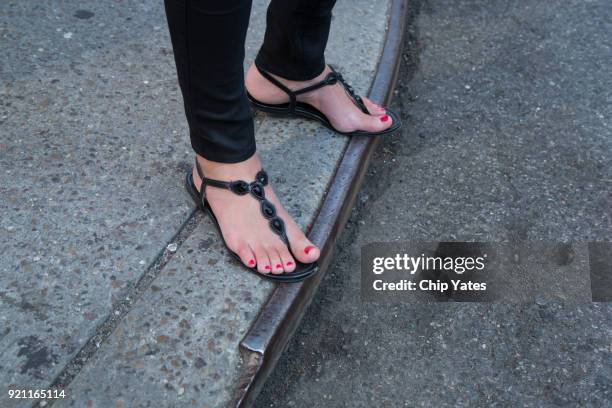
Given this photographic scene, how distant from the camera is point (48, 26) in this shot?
87.1 inches

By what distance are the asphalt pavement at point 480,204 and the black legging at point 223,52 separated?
0.49 m

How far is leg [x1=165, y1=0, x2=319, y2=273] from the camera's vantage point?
1316 millimetres

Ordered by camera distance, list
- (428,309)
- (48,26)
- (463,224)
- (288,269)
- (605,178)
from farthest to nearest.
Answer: (48,26), (605,178), (463,224), (428,309), (288,269)

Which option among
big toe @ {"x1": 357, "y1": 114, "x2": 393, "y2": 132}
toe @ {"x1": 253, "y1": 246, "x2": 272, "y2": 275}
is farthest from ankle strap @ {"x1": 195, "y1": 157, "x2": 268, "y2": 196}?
big toe @ {"x1": 357, "y1": 114, "x2": 393, "y2": 132}

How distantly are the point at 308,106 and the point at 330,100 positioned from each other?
0.08 m

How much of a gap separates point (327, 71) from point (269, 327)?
862 millimetres

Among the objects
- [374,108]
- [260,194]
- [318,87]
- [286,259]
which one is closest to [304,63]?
[318,87]

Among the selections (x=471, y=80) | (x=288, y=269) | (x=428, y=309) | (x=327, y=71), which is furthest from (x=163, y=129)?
(x=471, y=80)

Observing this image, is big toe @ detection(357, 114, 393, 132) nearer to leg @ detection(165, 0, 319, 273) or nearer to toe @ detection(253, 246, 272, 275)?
leg @ detection(165, 0, 319, 273)

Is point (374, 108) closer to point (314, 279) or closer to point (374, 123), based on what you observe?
point (374, 123)

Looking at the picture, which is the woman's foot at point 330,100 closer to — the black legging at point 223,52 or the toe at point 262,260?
the black legging at point 223,52

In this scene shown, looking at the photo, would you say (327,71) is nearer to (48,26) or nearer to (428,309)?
(428,309)

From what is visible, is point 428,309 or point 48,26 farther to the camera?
point 48,26

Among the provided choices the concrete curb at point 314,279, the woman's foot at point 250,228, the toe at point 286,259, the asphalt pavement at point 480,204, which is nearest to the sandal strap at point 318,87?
the concrete curb at point 314,279
